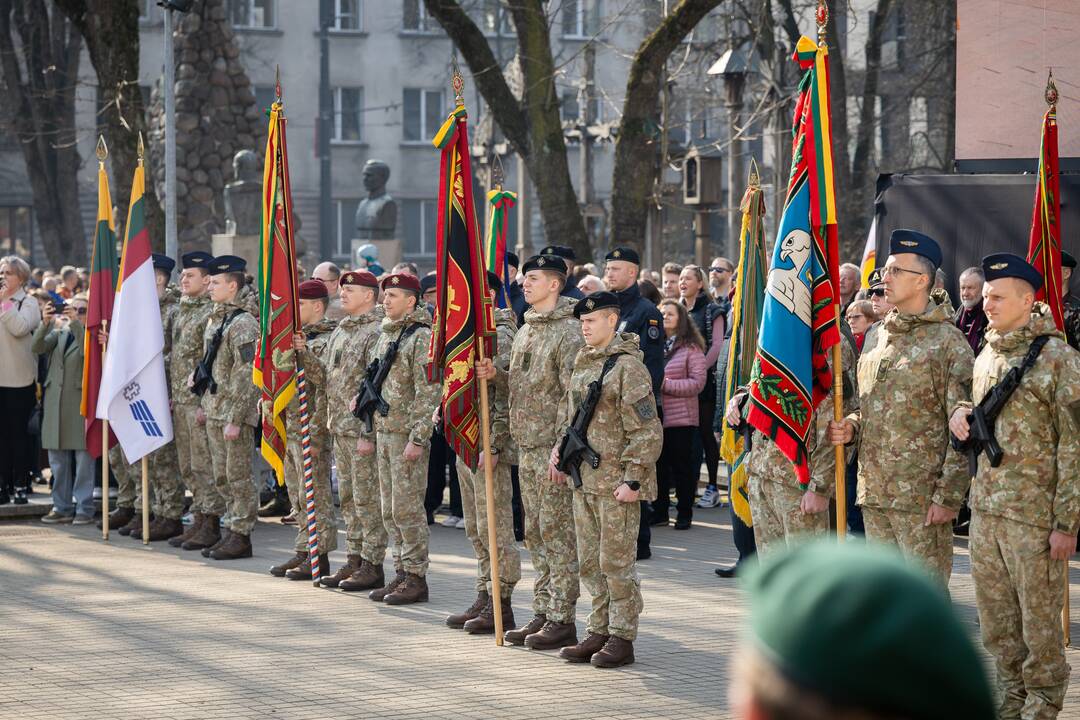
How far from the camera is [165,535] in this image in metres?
12.9

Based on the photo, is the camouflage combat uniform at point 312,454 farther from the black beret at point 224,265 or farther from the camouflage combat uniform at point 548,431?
the camouflage combat uniform at point 548,431

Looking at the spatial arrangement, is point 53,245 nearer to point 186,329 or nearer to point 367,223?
point 367,223

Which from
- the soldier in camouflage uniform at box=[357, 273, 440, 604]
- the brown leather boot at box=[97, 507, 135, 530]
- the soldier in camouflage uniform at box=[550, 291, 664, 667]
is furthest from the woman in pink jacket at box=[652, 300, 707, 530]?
the soldier in camouflage uniform at box=[550, 291, 664, 667]

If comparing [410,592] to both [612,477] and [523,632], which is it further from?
[612,477]

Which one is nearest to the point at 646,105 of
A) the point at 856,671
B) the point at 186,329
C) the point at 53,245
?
the point at 186,329

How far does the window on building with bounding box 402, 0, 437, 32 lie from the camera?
48000mm

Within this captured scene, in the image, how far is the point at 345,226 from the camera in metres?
47.2

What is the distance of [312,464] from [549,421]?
2908 millimetres

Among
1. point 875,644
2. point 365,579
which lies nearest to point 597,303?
point 365,579

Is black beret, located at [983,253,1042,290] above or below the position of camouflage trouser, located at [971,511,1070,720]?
above

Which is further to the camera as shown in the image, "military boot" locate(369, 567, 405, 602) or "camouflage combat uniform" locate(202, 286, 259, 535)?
"camouflage combat uniform" locate(202, 286, 259, 535)

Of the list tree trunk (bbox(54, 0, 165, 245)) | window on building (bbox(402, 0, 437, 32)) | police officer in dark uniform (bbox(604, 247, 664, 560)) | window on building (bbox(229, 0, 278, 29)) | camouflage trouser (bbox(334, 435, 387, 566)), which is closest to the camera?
camouflage trouser (bbox(334, 435, 387, 566))

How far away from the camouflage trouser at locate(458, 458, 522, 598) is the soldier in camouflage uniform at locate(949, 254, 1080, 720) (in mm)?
3064

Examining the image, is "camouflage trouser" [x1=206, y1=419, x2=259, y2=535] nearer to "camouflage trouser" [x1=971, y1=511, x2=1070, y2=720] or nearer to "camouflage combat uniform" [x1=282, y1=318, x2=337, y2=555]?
"camouflage combat uniform" [x1=282, y1=318, x2=337, y2=555]
